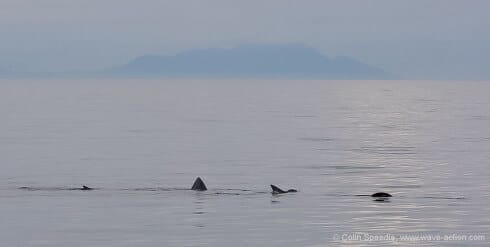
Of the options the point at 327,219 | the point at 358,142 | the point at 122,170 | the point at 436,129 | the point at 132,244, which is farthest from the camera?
the point at 436,129

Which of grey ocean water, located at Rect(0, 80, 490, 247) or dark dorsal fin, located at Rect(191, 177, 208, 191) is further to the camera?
dark dorsal fin, located at Rect(191, 177, 208, 191)

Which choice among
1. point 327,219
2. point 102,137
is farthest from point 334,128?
point 327,219

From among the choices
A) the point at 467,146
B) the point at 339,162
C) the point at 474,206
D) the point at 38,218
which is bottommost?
the point at 38,218

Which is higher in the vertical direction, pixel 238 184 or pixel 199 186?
pixel 238 184

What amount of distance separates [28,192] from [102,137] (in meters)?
31.1

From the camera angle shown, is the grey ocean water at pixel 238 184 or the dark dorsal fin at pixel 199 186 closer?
the grey ocean water at pixel 238 184

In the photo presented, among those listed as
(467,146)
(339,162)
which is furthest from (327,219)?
(467,146)

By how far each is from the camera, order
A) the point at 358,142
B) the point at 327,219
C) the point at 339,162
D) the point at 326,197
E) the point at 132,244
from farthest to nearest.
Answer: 1. the point at 358,142
2. the point at 339,162
3. the point at 326,197
4. the point at 327,219
5. the point at 132,244

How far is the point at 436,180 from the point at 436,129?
3880 centimetres

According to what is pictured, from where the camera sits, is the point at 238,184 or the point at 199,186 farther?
the point at 238,184

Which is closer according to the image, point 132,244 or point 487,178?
point 132,244

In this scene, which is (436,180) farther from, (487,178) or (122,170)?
(122,170)

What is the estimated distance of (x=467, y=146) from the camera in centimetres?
5941

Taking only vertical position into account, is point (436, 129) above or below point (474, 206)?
above
